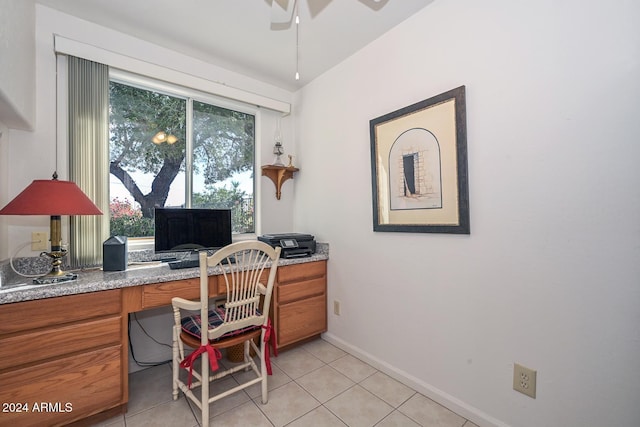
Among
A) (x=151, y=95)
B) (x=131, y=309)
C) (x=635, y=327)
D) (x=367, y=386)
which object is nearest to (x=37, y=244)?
(x=131, y=309)

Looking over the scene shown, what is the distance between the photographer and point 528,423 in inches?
53.7

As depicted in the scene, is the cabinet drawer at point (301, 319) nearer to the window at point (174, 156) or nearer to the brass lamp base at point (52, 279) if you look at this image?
the window at point (174, 156)

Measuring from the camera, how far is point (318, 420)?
1.58 m

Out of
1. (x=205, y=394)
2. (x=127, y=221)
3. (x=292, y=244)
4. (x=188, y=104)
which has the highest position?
(x=188, y=104)

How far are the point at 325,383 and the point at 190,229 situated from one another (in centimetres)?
149

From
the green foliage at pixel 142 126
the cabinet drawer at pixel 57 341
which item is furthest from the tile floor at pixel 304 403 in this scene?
the green foliage at pixel 142 126

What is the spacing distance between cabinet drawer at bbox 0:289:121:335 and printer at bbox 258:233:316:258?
114cm

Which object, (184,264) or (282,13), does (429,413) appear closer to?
Result: (184,264)

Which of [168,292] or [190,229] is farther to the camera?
[190,229]

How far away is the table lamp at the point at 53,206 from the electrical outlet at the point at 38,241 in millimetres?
133

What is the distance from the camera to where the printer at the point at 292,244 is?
7.84 ft

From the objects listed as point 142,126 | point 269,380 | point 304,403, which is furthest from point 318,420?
point 142,126

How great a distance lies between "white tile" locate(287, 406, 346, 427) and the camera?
155cm

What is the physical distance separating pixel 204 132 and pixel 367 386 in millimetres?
2508
